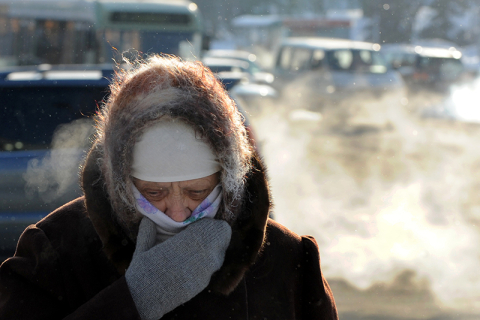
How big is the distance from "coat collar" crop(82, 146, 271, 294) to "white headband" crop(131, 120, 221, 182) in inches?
6.6

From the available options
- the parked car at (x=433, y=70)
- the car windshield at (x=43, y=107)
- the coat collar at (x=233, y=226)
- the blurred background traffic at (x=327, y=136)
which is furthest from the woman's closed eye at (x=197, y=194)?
the parked car at (x=433, y=70)

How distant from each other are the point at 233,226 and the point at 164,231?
22 cm

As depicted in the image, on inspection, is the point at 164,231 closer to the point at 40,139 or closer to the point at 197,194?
the point at 197,194

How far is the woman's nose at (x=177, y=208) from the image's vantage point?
5.30ft

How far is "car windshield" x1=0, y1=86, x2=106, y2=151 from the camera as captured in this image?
3871mm

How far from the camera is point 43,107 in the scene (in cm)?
392

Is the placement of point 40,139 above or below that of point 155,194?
above

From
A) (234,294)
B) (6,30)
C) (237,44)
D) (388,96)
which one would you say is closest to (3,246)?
(234,294)

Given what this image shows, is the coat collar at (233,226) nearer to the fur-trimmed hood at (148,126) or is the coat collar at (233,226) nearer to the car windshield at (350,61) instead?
the fur-trimmed hood at (148,126)

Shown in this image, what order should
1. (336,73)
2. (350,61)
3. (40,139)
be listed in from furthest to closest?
(350,61) → (336,73) → (40,139)

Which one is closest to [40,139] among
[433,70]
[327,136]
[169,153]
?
[169,153]

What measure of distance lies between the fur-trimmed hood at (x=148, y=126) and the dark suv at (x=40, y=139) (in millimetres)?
1908

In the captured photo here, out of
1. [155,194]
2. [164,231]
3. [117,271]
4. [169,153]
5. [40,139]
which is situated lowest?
[117,271]

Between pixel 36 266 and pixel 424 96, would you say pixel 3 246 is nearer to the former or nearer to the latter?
pixel 36 266
